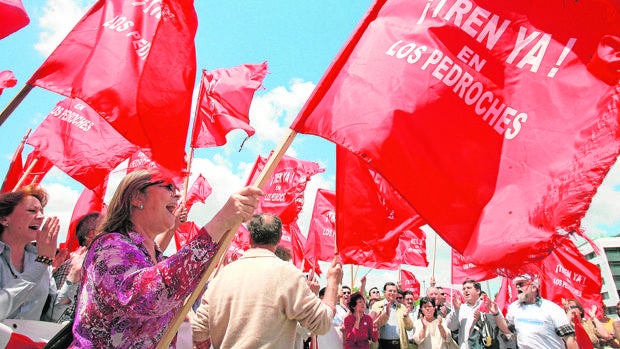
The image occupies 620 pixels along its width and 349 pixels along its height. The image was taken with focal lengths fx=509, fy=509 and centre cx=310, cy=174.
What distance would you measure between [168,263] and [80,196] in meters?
6.62

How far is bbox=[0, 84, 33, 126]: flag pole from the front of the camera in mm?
3172

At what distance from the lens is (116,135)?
5.61 meters

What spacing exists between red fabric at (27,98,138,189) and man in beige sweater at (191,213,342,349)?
8.71 feet

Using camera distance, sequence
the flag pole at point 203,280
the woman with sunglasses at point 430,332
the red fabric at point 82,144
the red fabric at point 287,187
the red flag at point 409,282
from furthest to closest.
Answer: the red flag at point 409,282 < the red fabric at point 287,187 < the woman with sunglasses at point 430,332 < the red fabric at point 82,144 < the flag pole at point 203,280

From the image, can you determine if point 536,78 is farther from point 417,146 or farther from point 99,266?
point 99,266

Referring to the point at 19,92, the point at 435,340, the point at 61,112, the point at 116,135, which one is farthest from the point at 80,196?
the point at 435,340

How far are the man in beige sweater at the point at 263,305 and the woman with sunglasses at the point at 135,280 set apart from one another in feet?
3.45

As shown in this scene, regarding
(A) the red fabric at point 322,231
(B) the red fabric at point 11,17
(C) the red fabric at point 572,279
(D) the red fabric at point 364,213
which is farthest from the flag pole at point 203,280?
(C) the red fabric at point 572,279

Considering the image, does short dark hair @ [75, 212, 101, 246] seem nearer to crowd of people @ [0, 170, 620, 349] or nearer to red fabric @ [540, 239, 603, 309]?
crowd of people @ [0, 170, 620, 349]

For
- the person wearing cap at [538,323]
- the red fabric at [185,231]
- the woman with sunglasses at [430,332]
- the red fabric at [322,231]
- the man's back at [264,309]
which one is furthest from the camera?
the red fabric at [185,231]

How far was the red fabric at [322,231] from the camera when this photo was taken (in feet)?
31.3

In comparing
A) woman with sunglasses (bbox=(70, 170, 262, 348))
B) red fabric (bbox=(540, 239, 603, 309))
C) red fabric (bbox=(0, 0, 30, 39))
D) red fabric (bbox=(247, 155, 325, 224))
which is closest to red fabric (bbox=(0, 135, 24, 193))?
red fabric (bbox=(247, 155, 325, 224))

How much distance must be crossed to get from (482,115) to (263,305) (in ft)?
5.59

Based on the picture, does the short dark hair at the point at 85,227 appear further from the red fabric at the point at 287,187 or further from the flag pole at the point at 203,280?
the red fabric at the point at 287,187
